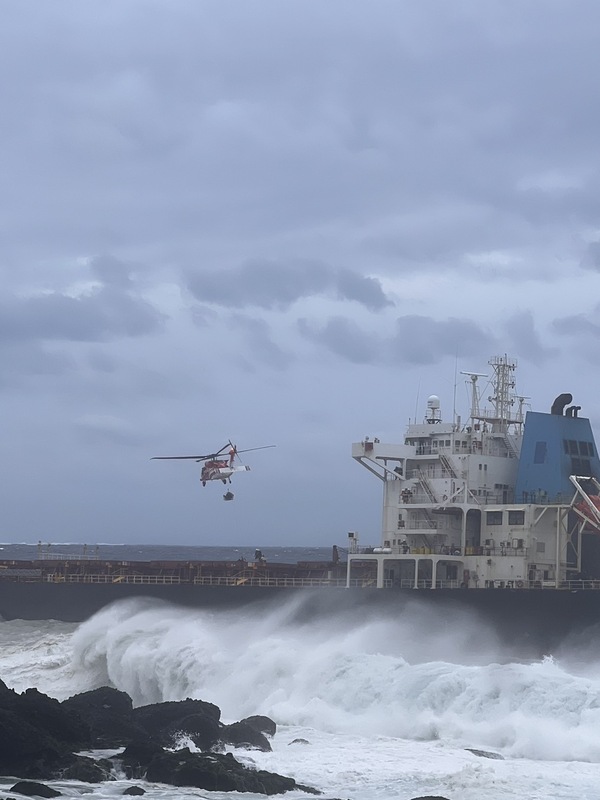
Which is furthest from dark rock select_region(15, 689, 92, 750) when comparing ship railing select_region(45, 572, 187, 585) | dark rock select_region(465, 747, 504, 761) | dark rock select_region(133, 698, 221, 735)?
ship railing select_region(45, 572, 187, 585)

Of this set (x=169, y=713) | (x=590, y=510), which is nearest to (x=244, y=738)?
(x=169, y=713)

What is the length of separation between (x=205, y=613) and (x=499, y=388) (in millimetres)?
11998

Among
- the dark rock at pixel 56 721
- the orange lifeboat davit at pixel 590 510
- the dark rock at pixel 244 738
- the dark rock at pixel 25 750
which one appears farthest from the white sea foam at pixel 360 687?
the orange lifeboat davit at pixel 590 510

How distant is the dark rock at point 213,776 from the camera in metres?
24.8

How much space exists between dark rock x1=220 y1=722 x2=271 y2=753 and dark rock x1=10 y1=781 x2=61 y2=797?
19.1 feet

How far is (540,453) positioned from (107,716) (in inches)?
673

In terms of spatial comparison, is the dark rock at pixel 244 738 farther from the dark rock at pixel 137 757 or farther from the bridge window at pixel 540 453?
the bridge window at pixel 540 453

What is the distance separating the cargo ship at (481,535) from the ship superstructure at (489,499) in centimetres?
4

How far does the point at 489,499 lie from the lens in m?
42.2

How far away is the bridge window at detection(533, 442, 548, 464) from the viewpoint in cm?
4119

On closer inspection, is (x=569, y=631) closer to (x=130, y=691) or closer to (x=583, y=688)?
(x=583, y=688)

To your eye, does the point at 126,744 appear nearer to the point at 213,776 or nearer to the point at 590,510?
the point at 213,776

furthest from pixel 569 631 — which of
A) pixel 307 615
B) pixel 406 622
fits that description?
pixel 307 615

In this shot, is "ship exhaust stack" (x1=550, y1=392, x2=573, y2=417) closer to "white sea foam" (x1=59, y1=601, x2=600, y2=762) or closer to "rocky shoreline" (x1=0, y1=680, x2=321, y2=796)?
"white sea foam" (x1=59, y1=601, x2=600, y2=762)
